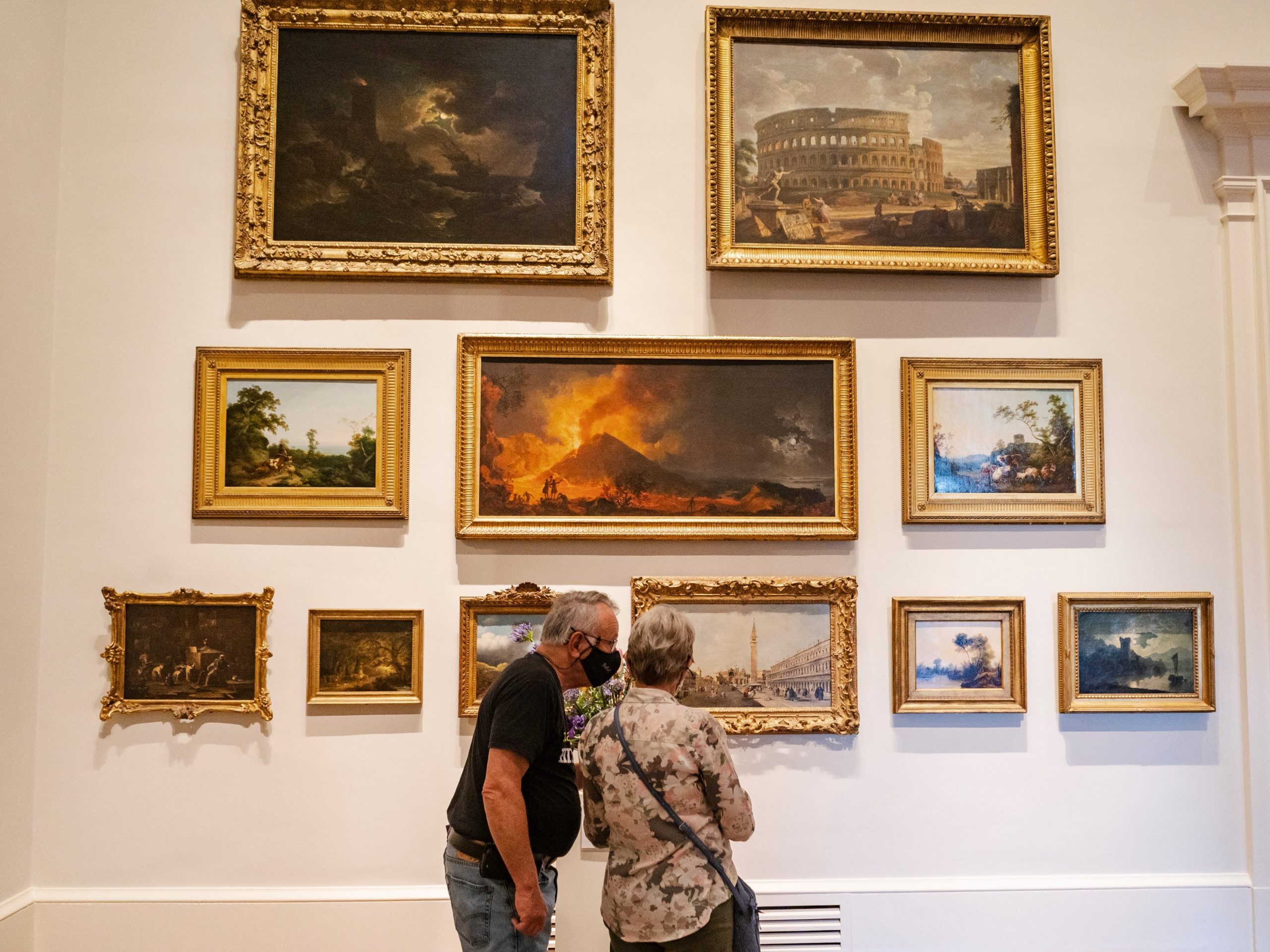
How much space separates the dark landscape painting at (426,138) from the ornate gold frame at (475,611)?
1.98 m

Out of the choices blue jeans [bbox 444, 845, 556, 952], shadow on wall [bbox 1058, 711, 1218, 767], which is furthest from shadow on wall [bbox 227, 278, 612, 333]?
shadow on wall [bbox 1058, 711, 1218, 767]

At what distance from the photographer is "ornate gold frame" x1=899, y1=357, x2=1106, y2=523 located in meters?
5.16

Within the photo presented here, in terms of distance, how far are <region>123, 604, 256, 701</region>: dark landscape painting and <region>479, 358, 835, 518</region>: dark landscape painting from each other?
5.15 feet

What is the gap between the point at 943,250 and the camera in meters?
5.24

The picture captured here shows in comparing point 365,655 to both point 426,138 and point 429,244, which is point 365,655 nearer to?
point 429,244

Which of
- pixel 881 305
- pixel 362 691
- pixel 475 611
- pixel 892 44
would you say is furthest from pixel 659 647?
pixel 892 44

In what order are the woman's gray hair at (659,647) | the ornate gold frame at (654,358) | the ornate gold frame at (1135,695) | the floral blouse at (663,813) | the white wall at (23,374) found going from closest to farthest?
the floral blouse at (663,813) < the woman's gray hair at (659,647) < the white wall at (23,374) < the ornate gold frame at (654,358) < the ornate gold frame at (1135,695)

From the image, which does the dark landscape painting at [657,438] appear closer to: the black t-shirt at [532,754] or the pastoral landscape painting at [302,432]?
the pastoral landscape painting at [302,432]

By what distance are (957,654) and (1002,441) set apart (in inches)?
49.4

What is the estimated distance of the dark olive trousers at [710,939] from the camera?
3115 millimetres

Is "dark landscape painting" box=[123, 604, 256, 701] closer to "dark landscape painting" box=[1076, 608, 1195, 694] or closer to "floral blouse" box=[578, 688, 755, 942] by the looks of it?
"floral blouse" box=[578, 688, 755, 942]

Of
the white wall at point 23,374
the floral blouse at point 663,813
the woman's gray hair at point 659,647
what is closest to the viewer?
the floral blouse at point 663,813

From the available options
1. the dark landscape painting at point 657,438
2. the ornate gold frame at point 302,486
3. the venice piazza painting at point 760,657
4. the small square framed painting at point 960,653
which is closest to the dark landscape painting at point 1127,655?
the small square framed painting at point 960,653

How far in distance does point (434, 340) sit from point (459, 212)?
746 millimetres
